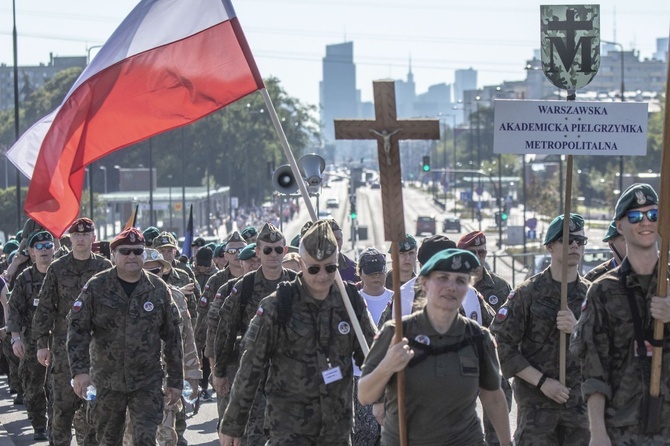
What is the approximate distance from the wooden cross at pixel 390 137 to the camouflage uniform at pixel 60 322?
623 centimetres

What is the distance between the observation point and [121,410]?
10727 millimetres

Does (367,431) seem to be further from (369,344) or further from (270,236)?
(270,236)

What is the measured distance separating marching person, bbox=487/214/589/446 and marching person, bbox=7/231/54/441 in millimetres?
6352

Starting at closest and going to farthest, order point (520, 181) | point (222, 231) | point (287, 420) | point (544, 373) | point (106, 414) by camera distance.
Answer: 1. point (287, 420)
2. point (544, 373)
3. point (106, 414)
4. point (222, 231)
5. point (520, 181)

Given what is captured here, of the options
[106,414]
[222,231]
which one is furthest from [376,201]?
[106,414]

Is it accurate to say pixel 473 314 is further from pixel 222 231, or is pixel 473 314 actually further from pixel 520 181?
pixel 520 181

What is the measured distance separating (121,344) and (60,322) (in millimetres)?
2238

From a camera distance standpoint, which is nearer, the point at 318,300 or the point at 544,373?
the point at 318,300

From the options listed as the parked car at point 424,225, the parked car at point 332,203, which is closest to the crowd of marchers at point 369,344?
the parked car at point 424,225

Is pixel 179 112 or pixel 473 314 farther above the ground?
pixel 179 112

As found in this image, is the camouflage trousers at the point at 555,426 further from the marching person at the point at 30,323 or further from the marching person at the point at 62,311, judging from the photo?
the marching person at the point at 30,323

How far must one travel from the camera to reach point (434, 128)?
6.62m

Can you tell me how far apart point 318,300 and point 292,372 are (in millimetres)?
447

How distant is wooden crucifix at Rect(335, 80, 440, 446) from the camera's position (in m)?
6.53
